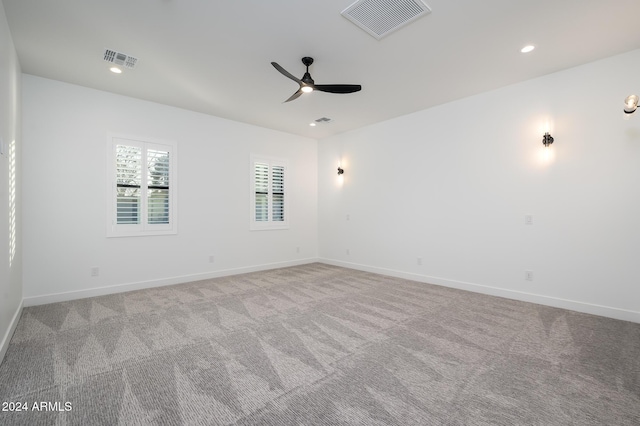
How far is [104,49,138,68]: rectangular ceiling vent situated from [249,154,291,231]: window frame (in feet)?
9.09

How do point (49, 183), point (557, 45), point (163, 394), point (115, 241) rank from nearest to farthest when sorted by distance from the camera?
point (163, 394) < point (557, 45) < point (49, 183) < point (115, 241)

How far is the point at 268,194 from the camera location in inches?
250

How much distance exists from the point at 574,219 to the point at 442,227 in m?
1.74

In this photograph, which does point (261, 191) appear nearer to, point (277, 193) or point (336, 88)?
point (277, 193)

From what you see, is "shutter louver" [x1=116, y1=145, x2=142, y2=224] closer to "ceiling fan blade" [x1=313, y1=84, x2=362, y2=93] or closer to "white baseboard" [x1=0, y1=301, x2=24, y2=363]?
"white baseboard" [x1=0, y1=301, x2=24, y2=363]

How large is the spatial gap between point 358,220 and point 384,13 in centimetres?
424

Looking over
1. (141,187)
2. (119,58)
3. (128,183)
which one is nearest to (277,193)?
(141,187)

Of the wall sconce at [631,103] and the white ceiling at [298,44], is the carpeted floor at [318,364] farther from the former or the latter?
the white ceiling at [298,44]

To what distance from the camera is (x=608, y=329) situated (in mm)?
3088

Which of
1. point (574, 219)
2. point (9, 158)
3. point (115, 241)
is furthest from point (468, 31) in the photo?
point (115, 241)

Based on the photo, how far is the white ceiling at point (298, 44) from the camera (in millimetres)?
2615

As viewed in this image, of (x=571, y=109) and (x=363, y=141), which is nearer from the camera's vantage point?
(x=571, y=109)

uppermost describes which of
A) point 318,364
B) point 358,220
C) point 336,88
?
point 336,88

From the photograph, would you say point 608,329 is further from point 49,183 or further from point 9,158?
point 49,183
